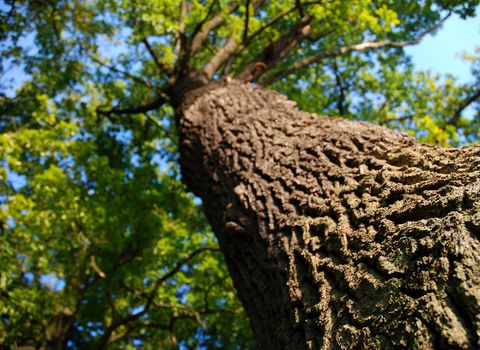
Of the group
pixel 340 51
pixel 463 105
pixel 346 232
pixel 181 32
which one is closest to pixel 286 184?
pixel 346 232

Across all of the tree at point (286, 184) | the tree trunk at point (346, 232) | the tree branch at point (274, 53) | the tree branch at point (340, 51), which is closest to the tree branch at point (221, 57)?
the tree at point (286, 184)

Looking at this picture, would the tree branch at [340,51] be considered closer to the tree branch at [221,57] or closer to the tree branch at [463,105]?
the tree branch at [221,57]

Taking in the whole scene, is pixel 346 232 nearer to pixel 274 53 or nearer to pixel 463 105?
pixel 274 53

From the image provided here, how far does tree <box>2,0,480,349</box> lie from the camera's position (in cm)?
→ 167

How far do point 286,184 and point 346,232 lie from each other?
763mm

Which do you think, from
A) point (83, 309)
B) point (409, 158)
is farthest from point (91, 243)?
point (409, 158)

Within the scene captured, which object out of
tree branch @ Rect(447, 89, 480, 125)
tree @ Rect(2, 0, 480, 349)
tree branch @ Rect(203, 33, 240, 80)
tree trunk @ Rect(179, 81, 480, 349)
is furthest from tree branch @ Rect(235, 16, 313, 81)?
tree branch @ Rect(447, 89, 480, 125)

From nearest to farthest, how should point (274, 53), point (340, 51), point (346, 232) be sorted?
point (346, 232), point (274, 53), point (340, 51)

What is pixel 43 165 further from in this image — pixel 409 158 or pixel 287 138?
pixel 409 158

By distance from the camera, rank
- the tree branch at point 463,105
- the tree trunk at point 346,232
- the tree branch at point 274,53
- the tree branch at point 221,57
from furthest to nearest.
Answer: the tree branch at point 463,105
the tree branch at point 221,57
the tree branch at point 274,53
the tree trunk at point 346,232

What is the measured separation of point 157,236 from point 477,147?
676cm

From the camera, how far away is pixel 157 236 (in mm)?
8258

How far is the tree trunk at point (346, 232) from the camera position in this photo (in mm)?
1557

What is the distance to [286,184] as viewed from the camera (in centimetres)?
288
